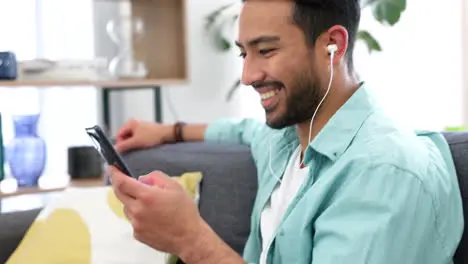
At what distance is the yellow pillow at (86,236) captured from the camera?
1.38 m

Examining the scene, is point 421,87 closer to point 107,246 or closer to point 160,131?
point 160,131

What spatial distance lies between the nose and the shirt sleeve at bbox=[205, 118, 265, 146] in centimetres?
38

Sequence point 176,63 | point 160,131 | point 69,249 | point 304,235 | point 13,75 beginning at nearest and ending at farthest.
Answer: point 304,235 → point 69,249 → point 160,131 → point 13,75 → point 176,63

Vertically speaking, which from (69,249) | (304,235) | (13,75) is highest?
(13,75)

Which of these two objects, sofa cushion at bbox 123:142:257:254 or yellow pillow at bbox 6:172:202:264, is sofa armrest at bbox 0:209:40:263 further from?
sofa cushion at bbox 123:142:257:254

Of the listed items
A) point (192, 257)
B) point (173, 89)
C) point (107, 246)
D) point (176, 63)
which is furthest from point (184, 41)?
point (192, 257)

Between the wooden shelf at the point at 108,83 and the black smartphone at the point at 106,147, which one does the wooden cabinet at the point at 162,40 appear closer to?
the wooden shelf at the point at 108,83

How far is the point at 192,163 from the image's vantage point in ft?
5.00

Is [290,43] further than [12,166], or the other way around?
[12,166]

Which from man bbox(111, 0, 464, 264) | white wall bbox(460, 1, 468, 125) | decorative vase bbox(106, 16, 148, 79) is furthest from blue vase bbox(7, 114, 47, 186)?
white wall bbox(460, 1, 468, 125)

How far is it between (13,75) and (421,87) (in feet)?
5.47

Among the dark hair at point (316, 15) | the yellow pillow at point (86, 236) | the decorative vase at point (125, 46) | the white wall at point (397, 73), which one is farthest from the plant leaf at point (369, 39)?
the dark hair at point (316, 15)

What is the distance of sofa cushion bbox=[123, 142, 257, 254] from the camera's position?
1427 mm

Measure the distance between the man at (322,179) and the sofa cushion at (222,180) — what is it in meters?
0.09
